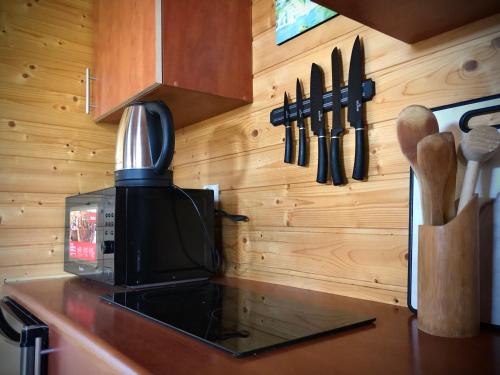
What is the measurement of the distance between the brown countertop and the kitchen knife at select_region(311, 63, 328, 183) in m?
0.34

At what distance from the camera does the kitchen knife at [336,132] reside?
0.99 meters

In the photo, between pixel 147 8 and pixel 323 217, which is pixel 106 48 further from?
pixel 323 217

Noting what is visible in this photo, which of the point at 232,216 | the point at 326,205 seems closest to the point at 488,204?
the point at 326,205

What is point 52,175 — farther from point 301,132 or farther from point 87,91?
point 301,132

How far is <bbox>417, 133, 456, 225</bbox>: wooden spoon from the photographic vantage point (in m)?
0.65

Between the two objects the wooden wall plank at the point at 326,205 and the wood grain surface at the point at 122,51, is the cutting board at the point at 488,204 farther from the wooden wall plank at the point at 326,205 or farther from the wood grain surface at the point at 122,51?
the wood grain surface at the point at 122,51

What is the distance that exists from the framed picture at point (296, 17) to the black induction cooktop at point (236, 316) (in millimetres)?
708

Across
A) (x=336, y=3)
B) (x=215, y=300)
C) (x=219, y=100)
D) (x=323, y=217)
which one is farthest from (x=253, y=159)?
(x=336, y=3)

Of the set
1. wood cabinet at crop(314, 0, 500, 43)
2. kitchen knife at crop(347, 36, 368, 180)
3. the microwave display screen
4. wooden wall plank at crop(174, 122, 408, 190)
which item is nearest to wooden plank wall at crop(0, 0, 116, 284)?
the microwave display screen

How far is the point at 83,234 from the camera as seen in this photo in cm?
131

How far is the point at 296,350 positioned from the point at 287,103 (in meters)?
0.73

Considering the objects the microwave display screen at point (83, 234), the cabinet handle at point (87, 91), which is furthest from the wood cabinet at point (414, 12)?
the cabinet handle at point (87, 91)

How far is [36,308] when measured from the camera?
980mm

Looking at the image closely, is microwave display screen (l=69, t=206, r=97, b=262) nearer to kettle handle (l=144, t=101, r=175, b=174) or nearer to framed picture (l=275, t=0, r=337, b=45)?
kettle handle (l=144, t=101, r=175, b=174)
